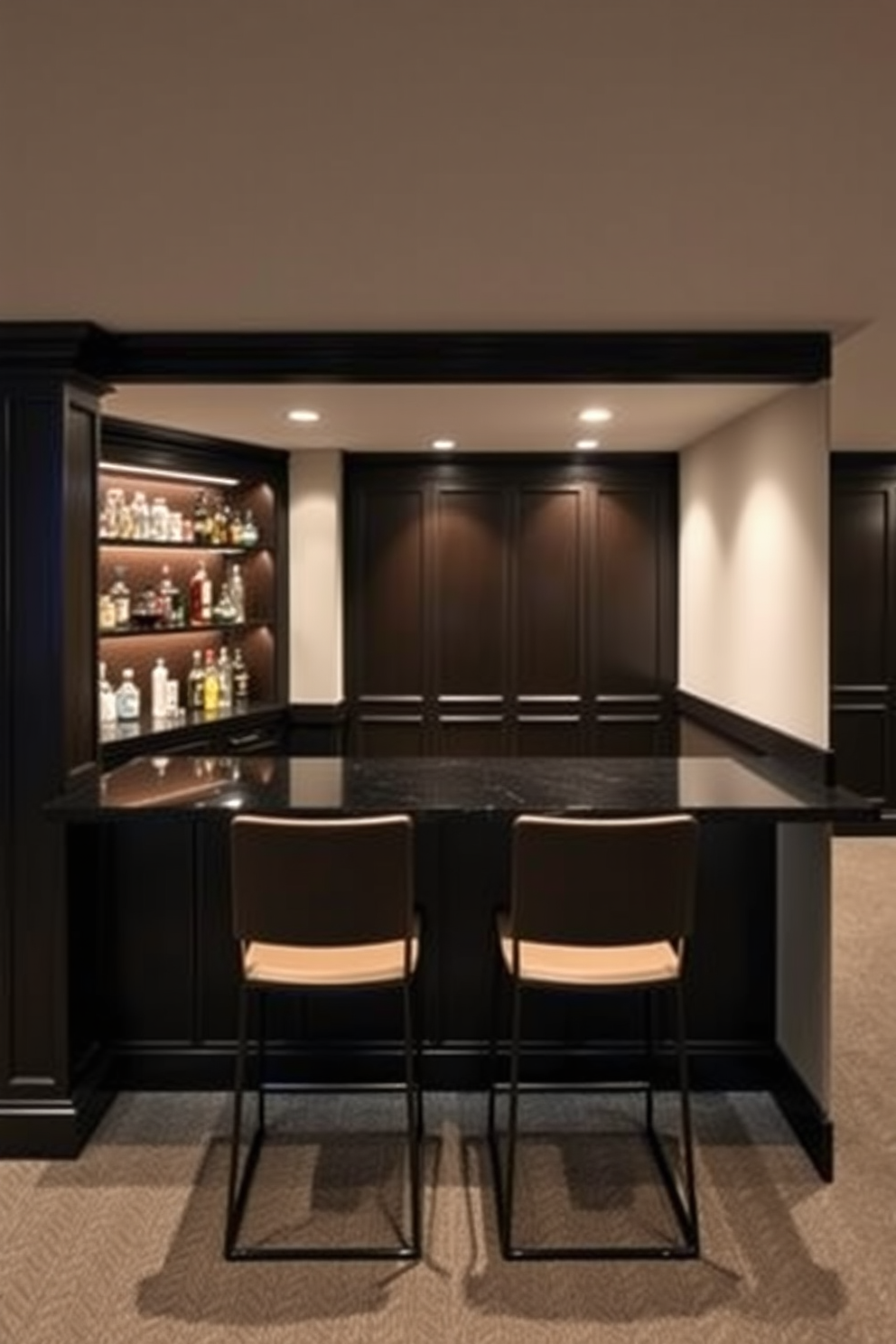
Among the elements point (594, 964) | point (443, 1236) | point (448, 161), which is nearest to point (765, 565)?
point (594, 964)

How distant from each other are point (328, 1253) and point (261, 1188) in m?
0.35

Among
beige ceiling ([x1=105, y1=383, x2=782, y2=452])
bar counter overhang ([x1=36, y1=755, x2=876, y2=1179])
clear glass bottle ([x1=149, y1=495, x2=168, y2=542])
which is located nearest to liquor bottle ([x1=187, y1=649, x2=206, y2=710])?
clear glass bottle ([x1=149, y1=495, x2=168, y2=542])

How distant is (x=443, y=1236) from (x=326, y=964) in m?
0.69

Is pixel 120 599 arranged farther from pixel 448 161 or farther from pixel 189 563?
pixel 448 161

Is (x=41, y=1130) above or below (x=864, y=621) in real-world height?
below

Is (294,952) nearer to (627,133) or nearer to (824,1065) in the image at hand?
(824,1065)

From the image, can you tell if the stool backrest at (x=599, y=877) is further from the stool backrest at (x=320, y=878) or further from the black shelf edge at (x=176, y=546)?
the black shelf edge at (x=176, y=546)

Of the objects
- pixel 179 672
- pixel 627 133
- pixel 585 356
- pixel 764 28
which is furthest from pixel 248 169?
pixel 179 672

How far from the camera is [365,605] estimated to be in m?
5.67

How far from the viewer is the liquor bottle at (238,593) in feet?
17.2

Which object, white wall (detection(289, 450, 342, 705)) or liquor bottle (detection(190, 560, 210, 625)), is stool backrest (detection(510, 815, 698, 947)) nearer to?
liquor bottle (detection(190, 560, 210, 625))

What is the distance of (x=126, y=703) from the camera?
15.3ft

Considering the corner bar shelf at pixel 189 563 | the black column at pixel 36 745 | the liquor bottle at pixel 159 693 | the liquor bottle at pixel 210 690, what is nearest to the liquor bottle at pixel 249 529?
the corner bar shelf at pixel 189 563

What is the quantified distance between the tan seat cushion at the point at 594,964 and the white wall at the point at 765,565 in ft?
2.83
